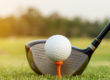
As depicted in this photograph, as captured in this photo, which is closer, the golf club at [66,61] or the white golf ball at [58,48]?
the white golf ball at [58,48]

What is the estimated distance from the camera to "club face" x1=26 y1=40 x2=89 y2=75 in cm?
471

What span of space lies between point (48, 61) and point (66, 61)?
0.39m

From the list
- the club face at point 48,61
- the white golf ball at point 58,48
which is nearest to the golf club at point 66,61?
the club face at point 48,61

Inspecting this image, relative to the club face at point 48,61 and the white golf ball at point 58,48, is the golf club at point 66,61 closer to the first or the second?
the club face at point 48,61

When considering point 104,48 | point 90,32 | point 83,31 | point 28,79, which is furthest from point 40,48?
point 83,31

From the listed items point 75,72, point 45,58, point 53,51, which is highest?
point 53,51

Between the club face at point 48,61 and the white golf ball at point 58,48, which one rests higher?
the white golf ball at point 58,48

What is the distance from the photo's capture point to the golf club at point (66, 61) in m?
4.72

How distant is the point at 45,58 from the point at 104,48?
63.7 ft

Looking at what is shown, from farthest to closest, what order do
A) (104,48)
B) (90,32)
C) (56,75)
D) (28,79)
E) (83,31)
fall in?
1. (83,31)
2. (90,32)
3. (104,48)
4. (56,75)
5. (28,79)

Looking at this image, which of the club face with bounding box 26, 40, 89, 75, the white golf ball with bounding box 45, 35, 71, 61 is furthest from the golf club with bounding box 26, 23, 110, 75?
the white golf ball with bounding box 45, 35, 71, 61

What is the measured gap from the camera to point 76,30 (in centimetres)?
2841

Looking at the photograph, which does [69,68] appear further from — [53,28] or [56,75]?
[53,28]

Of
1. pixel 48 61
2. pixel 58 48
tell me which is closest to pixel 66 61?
pixel 48 61
